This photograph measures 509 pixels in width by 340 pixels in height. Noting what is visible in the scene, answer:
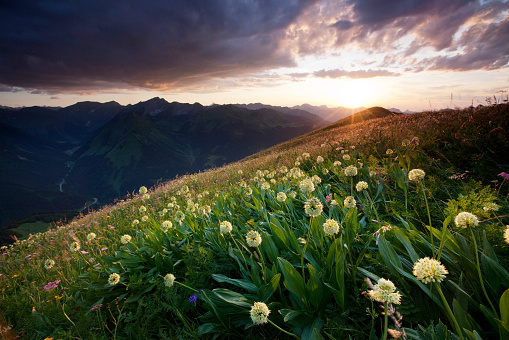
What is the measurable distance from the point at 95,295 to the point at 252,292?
230cm

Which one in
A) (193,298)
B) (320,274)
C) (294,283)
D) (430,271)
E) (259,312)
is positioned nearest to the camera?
(430,271)

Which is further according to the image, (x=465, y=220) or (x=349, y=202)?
(x=349, y=202)

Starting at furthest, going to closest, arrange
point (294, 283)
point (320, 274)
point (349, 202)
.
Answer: point (349, 202), point (320, 274), point (294, 283)

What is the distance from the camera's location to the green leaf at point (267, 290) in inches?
94.4

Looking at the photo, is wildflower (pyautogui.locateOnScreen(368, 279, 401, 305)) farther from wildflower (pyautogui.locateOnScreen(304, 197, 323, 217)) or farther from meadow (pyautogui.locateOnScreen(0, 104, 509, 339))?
wildflower (pyautogui.locateOnScreen(304, 197, 323, 217))

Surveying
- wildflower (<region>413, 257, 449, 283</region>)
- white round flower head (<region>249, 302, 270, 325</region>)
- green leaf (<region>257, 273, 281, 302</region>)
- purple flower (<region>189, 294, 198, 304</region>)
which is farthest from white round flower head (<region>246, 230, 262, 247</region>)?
wildflower (<region>413, 257, 449, 283</region>)

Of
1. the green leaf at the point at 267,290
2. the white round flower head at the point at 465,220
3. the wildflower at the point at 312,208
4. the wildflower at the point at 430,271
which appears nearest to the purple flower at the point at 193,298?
the green leaf at the point at 267,290

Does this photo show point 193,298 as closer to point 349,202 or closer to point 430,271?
point 349,202

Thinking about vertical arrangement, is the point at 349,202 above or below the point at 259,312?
above

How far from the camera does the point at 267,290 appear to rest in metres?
2.45

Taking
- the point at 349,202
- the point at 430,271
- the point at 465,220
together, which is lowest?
the point at 349,202

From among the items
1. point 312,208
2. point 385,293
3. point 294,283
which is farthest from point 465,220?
point 294,283

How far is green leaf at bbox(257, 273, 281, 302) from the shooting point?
94.4 inches

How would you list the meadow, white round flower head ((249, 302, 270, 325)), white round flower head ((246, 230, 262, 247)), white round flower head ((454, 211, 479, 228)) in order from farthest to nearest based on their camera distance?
white round flower head ((246, 230, 262, 247)) < the meadow < white round flower head ((454, 211, 479, 228)) < white round flower head ((249, 302, 270, 325))
